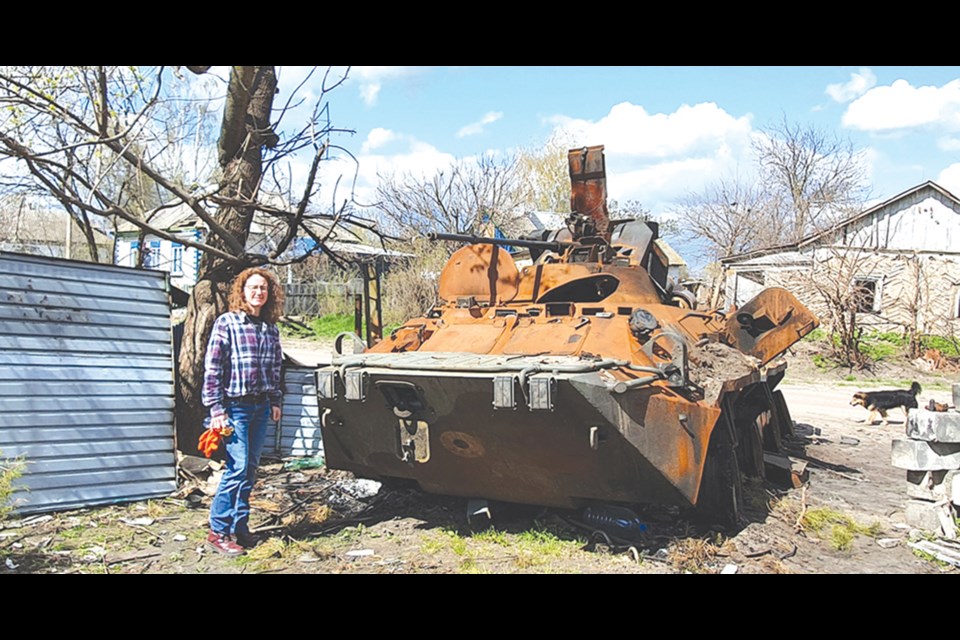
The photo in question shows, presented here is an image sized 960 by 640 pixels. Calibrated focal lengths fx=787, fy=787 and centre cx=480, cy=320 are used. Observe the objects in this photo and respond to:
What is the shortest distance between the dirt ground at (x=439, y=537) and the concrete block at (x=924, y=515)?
10cm

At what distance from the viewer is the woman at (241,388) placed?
5.39 metres

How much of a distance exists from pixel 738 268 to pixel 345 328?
12520 mm

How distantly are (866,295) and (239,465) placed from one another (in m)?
17.8

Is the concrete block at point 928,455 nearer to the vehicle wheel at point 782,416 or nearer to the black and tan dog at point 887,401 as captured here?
the vehicle wheel at point 782,416

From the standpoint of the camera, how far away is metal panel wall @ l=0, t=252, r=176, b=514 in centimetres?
634

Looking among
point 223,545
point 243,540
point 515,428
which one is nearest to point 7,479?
point 223,545

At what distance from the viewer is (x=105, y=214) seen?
22.5 feet

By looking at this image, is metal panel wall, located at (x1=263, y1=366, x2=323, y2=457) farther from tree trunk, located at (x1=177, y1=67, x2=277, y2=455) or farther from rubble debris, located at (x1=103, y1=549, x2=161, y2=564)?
rubble debris, located at (x1=103, y1=549, x2=161, y2=564)

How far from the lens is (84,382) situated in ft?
22.0

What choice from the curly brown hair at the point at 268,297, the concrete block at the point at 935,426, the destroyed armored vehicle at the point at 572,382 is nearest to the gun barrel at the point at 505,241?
the destroyed armored vehicle at the point at 572,382

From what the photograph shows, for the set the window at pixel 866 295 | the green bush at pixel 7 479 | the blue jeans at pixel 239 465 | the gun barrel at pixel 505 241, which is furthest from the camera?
the window at pixel 866 295

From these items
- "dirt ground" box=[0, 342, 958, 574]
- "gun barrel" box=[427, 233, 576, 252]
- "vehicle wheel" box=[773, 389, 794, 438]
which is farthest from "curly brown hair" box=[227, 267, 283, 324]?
"vehicle wheel" box=[773, 389, 794, 438]

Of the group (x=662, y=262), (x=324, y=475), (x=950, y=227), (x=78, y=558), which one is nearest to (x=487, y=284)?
(x=662, y=262)

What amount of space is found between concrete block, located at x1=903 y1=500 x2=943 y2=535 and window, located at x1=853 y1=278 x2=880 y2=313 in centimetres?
1395
